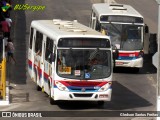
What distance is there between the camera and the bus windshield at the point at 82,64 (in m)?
25.7

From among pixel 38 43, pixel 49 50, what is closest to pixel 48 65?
pixel 49 50

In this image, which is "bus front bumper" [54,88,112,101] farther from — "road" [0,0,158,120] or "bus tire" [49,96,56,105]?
"bus tire" [49,96,56,105]

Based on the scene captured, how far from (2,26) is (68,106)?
1274 cm

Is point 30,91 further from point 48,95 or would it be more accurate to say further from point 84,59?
point 84,59

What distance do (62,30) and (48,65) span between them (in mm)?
1353

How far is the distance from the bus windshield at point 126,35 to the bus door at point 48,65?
8.09m

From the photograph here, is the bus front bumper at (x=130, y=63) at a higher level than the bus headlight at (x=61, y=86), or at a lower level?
lower

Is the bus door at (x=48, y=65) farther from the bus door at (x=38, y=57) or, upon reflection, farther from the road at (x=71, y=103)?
the bus door at (x=38, y=57)

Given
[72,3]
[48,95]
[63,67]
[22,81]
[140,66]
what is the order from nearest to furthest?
[63,67] < [48,95] < [22,81] < [140,66] < [72,3]

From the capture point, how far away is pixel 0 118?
79.3 feet

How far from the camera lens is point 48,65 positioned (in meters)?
27.2

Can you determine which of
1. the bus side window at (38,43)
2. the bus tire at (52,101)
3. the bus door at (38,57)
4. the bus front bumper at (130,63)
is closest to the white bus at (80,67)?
the bus tire at (52,101)

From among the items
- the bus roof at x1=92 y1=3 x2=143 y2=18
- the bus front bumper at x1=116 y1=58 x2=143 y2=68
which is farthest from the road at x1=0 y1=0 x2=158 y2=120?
the bus roof at x1=92 y1=3 x2=143 y2=18

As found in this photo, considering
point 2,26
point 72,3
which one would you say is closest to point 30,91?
point 2,26
